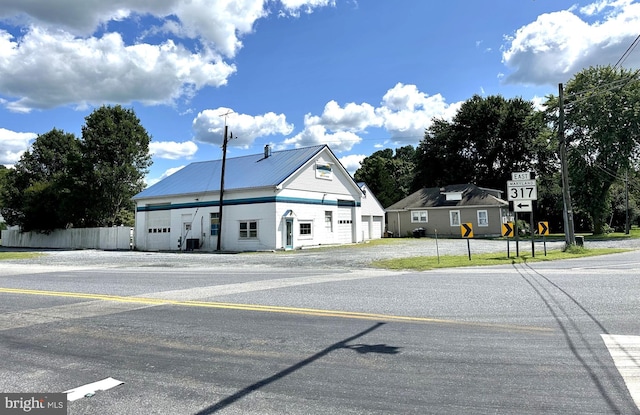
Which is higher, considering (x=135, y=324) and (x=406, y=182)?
(x=406, y=182)

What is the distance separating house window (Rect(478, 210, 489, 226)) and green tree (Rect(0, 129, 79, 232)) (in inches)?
1527

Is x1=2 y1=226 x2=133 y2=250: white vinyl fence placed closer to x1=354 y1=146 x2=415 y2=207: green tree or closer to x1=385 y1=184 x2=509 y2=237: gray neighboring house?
x1=385 y1=184 x2=509 y2=237: gray neighboring house

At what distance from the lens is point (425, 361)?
5.11 m

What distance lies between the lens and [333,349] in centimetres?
566

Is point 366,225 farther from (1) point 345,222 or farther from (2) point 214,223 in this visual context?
(2) point 214,223

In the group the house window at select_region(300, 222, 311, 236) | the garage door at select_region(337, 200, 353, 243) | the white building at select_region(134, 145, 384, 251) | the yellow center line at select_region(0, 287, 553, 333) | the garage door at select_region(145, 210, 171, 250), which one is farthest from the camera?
the garage door at select_region(337, 200, 353, 243)

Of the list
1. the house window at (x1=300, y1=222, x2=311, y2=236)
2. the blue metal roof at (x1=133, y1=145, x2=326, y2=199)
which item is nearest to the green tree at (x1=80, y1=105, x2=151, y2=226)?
the blue metal roof at (x1=133, y1=145, x2=326, y2=199)

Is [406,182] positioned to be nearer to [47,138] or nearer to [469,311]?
[47,138]

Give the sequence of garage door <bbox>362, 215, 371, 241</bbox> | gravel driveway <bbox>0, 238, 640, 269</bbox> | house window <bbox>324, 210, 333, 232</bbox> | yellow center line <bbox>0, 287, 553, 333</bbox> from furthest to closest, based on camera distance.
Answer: garage door <bbox>362, 215, 371, 241</bbox>, house window <bbox>324, 210, 333, 232</bbox>, gravel driveway <bbox>0, 238, 640, 269</bbox>, yellow center line <bbox>0, 287, 553, 333</bbox>

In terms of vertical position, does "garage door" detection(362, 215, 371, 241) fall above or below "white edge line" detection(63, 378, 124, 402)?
above

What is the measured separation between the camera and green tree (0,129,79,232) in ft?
139

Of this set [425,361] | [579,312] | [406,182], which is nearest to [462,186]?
[406,182]

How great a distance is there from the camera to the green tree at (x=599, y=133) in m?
36.1

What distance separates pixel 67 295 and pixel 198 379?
25.8 feet
